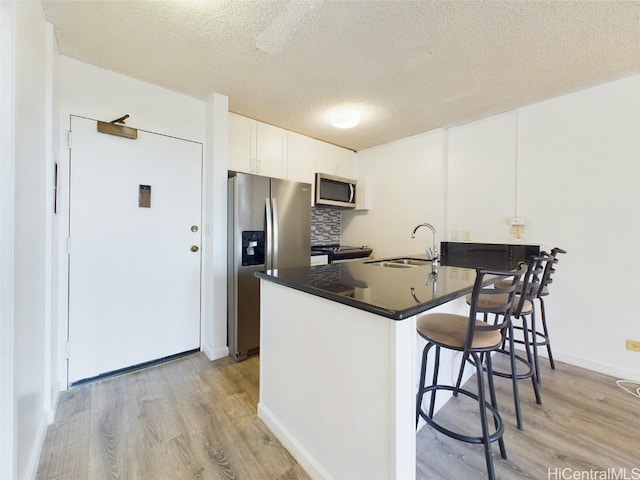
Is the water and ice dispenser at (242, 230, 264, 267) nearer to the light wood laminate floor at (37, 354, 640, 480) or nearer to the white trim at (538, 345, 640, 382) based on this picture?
the light wood laminate floor at (37, 354, 640, 480)

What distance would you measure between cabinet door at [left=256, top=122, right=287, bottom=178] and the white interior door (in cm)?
66

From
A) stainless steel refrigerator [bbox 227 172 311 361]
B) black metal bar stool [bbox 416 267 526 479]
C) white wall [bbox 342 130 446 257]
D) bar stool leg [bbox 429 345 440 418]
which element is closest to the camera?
black metal bar stool [bbox 416 267 526 479]

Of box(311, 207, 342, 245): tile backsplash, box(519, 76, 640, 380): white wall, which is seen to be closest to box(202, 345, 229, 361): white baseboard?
box(311, 207, 342, 245): tile backsplash

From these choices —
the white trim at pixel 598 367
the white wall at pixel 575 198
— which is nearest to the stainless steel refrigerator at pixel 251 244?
the white wall at pixel 575 198

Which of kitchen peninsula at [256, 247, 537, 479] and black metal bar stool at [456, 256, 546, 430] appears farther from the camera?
black metal bar stool at [456, 256, 546, 430]

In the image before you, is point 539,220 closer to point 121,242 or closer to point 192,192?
point 192,192

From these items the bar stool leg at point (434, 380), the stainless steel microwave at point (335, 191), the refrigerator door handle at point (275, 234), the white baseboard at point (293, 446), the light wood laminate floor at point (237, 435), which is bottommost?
the light wood laminate floor at point (237, 435)

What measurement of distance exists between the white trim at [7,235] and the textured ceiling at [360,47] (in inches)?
28.5

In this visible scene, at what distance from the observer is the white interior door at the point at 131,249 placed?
1.99 m

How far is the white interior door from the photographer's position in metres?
1.99

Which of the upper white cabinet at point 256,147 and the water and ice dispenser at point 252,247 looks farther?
the upper white cabinet at point 256,147

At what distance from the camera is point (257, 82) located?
2234mm

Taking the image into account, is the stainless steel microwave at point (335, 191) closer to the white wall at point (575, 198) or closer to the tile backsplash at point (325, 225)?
the tile backsplash at point (325, 225)

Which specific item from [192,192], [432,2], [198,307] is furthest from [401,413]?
[192,192]
